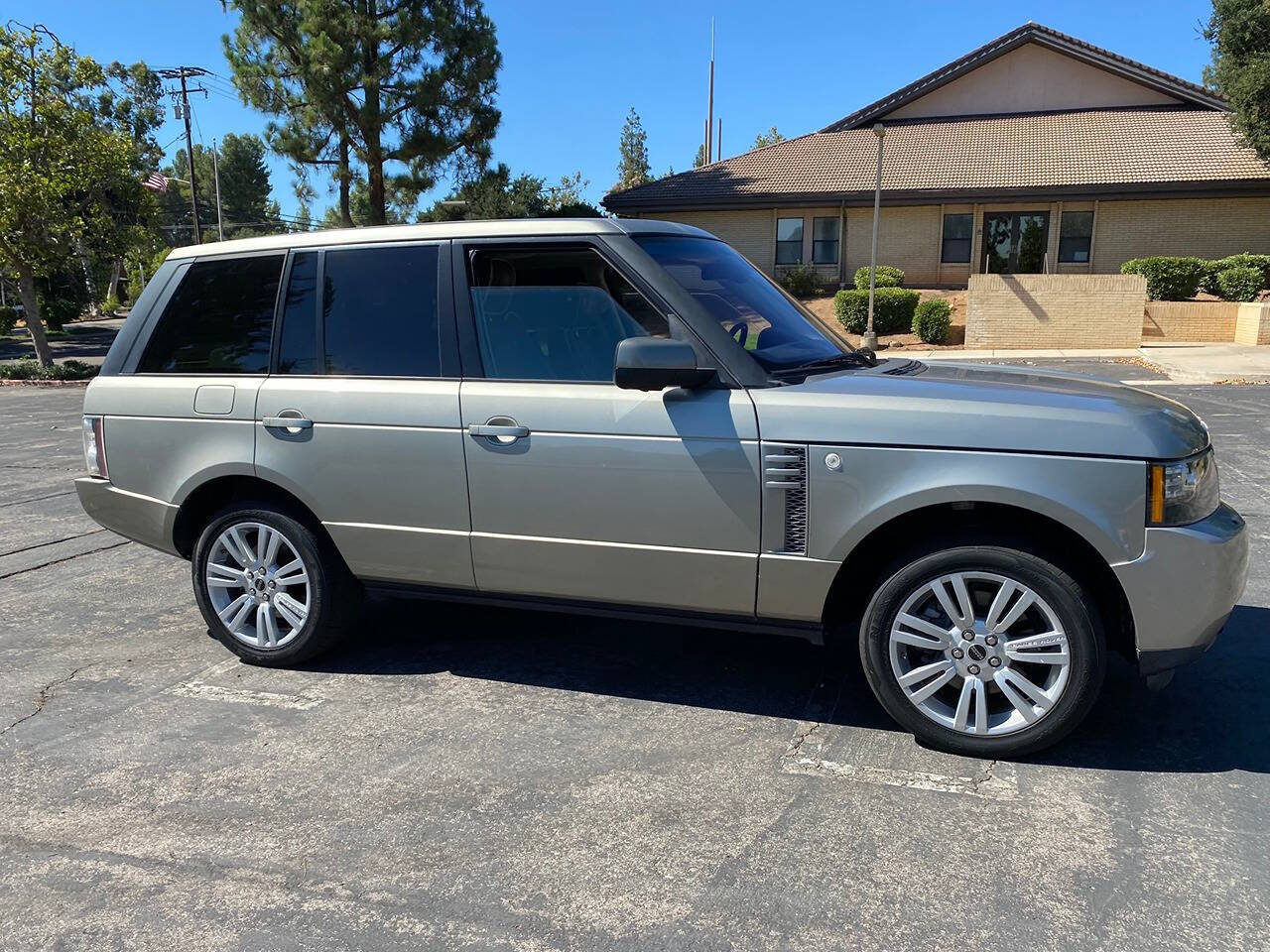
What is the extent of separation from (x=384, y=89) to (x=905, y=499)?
28.3 meters

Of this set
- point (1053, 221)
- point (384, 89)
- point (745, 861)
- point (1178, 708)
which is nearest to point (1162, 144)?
point (1053, 221)

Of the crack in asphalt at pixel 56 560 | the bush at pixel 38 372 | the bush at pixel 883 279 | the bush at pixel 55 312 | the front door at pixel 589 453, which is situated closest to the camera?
the front door at pixel 589 453

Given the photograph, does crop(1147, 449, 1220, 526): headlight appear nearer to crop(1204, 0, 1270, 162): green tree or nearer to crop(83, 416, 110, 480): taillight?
crop(83, 416, 110, 480): taillight

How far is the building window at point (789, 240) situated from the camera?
31047 mm

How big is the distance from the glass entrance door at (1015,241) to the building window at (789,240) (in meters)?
5.63

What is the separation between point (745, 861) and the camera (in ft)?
9.72

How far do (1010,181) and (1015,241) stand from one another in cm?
212

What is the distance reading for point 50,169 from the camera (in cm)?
2194

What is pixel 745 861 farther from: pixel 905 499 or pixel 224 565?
pixel 224 565

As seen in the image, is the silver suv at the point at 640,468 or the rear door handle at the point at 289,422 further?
the rear door handle at the point at 289,422

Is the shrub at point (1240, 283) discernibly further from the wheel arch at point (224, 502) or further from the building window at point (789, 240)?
the wheel arch at point (224, 502)

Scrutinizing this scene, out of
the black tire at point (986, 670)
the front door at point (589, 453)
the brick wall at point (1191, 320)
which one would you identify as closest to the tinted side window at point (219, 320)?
the front door at point (589, 453)

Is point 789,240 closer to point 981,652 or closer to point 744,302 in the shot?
point 744,302

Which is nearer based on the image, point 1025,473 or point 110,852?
point 110,852
